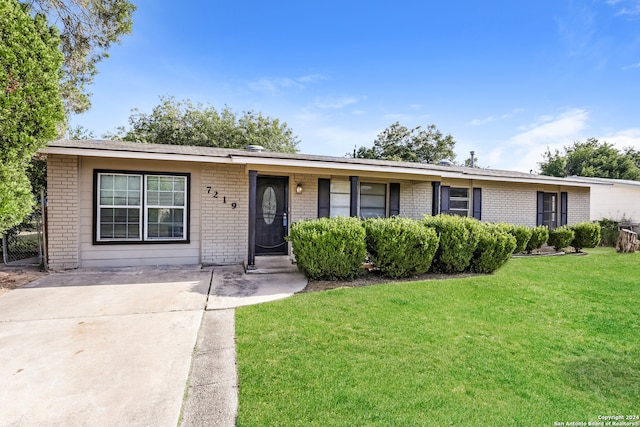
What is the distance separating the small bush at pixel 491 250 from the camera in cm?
630

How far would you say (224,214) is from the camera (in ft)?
24.5

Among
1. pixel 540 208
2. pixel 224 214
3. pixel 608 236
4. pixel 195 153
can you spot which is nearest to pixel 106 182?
pixel 195 153

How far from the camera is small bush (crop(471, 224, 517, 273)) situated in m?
6.30

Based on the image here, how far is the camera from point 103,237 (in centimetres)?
668

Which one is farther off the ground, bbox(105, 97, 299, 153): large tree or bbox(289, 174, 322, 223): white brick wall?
bbox(105, 97, 299, 153): large tree

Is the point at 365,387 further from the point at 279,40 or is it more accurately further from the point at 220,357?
the point at 279,40

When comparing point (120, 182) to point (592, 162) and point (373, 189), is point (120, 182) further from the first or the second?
point (592, 162)

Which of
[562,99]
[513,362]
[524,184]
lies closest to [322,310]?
[513,362]

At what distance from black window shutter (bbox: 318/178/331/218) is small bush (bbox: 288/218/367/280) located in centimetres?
245

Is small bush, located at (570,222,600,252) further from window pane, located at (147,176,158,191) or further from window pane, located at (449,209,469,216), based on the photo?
window pane, located at (147,176,158,191)

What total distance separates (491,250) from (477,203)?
4.26 metres

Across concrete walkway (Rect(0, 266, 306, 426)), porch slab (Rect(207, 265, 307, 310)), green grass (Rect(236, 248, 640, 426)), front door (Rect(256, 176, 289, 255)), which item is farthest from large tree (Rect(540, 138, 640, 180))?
concrete walkway (Rect(0, 266, 306, 426))

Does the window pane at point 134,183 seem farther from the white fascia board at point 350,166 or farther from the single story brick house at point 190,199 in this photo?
the white fascia board at point 350,166

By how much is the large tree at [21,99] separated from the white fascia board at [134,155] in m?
0.89
